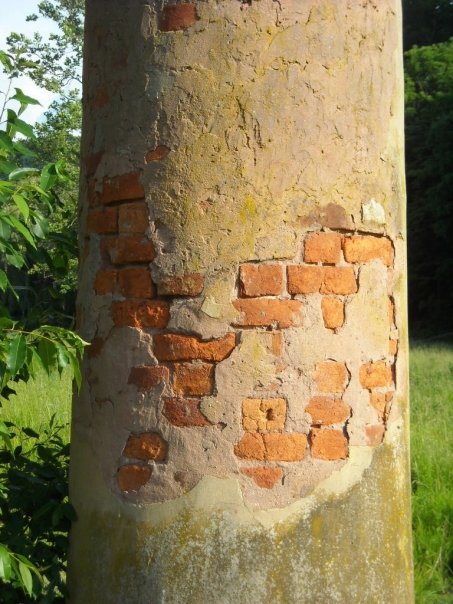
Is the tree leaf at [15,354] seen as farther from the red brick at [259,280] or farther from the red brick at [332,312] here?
the red brick at [332,312]

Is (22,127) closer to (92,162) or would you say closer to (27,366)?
(92,162)

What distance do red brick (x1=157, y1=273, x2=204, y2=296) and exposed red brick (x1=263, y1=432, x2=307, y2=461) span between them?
504 millimetres

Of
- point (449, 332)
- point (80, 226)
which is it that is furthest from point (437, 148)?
point (80, 226)

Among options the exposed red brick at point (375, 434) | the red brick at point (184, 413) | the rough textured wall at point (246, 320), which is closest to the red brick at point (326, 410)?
the rough textured wall at point (246, 320)

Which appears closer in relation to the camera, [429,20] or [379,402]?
[379,402]

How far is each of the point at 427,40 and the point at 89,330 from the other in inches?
1448

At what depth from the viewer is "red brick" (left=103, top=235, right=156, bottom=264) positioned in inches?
112

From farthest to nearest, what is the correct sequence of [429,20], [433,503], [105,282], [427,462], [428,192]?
[429,20], [428,192], [427,462], [433,503], [105,282]

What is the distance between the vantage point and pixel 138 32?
2902 mm

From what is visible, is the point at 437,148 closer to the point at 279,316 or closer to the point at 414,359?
the point at 414,359

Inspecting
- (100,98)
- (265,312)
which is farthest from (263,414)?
(100,98)

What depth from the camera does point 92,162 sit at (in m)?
3.08

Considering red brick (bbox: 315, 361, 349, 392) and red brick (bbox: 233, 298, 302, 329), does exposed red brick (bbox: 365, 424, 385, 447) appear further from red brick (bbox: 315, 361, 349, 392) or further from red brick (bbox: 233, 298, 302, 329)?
red brick (bbox: 233, 298, 302, 329)

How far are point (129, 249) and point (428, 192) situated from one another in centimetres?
2665
